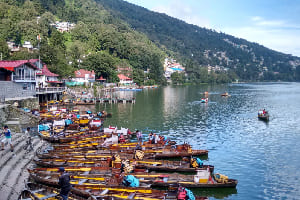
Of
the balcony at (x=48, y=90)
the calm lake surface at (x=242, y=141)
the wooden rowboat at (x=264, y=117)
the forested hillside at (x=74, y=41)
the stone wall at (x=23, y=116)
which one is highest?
the forested hillside at (x=74, y=41)

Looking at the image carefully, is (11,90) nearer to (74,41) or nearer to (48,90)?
(48,90)

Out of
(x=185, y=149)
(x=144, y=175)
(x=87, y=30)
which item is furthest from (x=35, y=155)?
(x=87, y=30)

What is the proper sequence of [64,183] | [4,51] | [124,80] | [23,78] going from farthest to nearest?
[124,80]
[4,51]
[23,78]
[64,183]

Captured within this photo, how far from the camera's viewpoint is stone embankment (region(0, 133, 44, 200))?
55.5ft

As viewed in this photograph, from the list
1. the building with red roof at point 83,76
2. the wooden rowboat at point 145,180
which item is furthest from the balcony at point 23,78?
the building with red roof at point 83,76

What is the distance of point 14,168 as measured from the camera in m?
20.9

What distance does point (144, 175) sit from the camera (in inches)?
824

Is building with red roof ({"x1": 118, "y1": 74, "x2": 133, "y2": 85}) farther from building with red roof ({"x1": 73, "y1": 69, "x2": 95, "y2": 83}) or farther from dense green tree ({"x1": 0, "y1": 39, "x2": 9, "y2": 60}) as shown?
dense green tree ({"x1": 0, "y1": 39, "x2": 9, "y2": 60})

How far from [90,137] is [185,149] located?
39.6 feet

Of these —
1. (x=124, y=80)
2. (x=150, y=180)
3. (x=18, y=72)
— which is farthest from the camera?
(x=124, y=80)

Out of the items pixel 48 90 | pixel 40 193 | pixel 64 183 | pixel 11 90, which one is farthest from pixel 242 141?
pixel 48 90

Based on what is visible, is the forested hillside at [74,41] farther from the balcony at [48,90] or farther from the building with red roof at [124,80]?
the balcony at [48,90]

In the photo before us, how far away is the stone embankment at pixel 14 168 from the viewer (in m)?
16.9

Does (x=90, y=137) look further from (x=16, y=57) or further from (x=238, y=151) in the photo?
(x=16, y=57)
